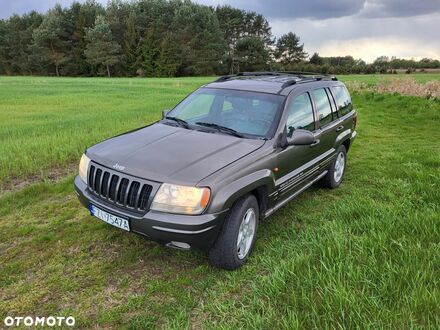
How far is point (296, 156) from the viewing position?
4234mm

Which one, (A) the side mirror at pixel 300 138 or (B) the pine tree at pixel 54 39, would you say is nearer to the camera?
(A) the side mirror at pixel 300 138

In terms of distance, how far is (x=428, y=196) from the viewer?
495 cm

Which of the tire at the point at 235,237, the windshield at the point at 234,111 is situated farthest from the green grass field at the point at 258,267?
the windshield at the point at 234,111

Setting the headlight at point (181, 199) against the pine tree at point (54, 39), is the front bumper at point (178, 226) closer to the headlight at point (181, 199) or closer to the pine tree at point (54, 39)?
the headlight at point (181, 199)

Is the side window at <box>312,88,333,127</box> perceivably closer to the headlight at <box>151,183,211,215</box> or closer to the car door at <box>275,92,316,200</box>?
the car door at <box>275,92,316,200</box>

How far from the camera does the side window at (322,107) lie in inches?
193

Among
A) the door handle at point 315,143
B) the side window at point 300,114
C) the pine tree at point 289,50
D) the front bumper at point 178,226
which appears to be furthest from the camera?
the pine tree at point 289,50

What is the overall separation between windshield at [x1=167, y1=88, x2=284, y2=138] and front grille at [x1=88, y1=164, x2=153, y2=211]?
1.33 metres

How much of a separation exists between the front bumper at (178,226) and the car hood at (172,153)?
31cm

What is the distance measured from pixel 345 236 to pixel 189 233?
5.78 ft

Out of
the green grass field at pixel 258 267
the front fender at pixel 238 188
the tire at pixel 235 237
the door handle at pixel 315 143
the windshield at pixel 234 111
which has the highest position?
the windshield at pixel 234 111

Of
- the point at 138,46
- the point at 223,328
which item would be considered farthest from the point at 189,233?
the point at 138,46

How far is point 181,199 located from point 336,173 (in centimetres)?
363

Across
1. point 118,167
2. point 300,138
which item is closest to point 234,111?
point 300,138
